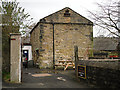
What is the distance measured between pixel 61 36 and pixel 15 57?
10334 mm

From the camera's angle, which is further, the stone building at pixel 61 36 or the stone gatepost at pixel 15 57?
the stone building at pixel 61 36

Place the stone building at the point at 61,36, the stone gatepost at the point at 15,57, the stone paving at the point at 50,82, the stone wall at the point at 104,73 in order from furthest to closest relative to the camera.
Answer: the stone building at the point at 61,36
the stone gatepost at the point at 15,57
the stone paving at the point at 50,82
the stone wall at the point at 104,73

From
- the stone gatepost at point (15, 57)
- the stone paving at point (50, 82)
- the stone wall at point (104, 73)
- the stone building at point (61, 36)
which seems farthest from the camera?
the stone building at point (61, 36)

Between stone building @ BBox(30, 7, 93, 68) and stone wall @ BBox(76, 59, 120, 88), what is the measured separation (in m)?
9.36

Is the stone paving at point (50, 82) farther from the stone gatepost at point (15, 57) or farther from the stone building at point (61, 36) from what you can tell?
the stone building at point (61, 36)

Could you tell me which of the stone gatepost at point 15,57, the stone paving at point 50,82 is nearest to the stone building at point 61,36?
the stone paving at point 50,82

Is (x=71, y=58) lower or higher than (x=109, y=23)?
lower

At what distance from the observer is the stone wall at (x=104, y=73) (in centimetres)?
628

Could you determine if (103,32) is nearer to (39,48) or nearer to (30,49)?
(39,48)

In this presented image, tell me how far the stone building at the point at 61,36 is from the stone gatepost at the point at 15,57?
9.03 metres

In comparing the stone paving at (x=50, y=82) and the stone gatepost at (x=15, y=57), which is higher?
the stone gatepost at (x=15, y=57)

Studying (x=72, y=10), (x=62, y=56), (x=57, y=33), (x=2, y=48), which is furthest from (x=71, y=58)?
(x=2, y=48)

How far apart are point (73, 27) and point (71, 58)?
3.57 meters

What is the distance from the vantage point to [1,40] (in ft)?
34.7
